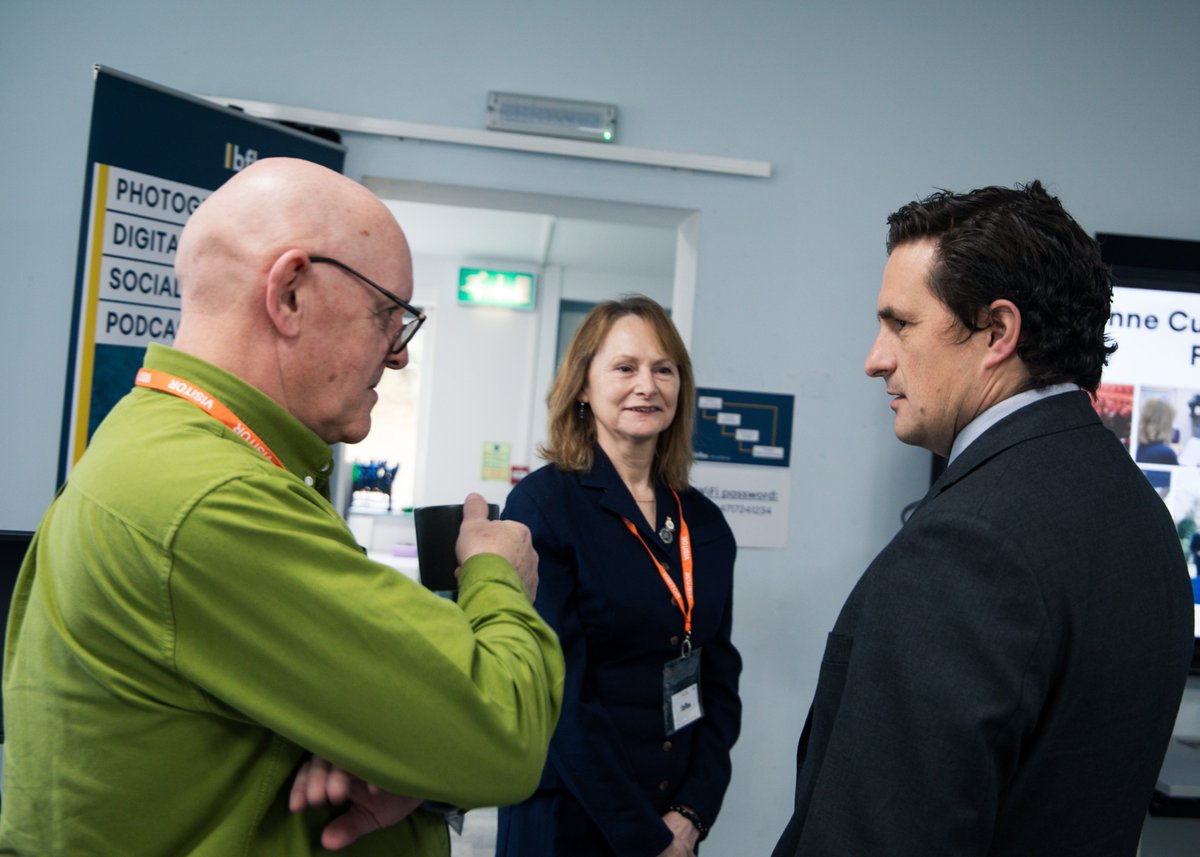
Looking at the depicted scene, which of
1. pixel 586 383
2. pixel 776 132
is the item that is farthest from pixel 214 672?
pixel 776 132

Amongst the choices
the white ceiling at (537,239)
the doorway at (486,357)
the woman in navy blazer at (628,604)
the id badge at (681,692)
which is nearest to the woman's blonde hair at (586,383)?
the woman in navy blazer at (628,604)

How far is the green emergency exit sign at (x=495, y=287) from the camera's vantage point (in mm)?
7539

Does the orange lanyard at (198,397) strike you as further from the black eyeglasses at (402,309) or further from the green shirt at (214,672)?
the black eyeglasses at (402,309)

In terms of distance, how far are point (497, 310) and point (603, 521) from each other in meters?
5.89

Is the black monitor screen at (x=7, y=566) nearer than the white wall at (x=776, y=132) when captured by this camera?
Yes

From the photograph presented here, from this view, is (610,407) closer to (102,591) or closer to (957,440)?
(957,440)

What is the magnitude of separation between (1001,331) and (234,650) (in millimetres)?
945

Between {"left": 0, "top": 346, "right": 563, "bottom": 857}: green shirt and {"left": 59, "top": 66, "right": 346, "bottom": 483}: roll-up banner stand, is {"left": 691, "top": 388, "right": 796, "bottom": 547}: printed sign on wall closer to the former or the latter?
{"left": 59, "top": 66, "right": 346, "bottom": 483}: roll-up banner stand

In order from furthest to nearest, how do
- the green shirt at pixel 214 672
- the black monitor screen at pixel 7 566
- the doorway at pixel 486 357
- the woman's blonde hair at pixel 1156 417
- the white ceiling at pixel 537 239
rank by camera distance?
the doorway at pixel 486 357
the white ceiling at pixel 537 239
the woman's blonde hair at pixel 1156 417
the black monitor screen at pixel 7 566
the green shirt at pixel 214 672

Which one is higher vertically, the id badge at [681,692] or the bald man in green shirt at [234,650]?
the bald man in green shirt at [234,650]

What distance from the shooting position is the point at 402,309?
1.00 m

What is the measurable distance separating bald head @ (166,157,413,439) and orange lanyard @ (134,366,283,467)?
1.6 inches

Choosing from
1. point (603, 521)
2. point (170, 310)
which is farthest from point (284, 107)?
point (603, 521)

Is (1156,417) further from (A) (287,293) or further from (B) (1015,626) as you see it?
(A) (287,293)
